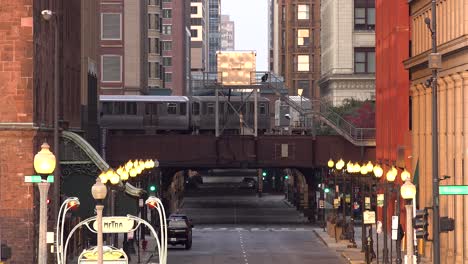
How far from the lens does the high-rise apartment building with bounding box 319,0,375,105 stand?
128 meters

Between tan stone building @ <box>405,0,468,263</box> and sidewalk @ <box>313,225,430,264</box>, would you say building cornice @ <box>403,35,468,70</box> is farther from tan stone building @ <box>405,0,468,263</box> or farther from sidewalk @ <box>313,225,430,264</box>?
sidewalk @ <box>313,225,430,264</box>

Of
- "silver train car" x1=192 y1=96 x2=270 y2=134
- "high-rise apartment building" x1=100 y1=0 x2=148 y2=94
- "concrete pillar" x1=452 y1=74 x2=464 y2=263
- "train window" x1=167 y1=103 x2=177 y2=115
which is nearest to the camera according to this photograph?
"concrete pillar" x1=452 y1=74 x2=464 y2=263

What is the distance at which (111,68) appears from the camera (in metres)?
120

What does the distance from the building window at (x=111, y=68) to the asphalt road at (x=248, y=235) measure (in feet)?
47.5

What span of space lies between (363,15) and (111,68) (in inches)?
1055

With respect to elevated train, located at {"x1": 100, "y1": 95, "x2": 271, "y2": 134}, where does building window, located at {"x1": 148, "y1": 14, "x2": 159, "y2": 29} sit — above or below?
above

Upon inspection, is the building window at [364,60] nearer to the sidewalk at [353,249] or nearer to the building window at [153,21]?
the sidewalk at [353,249]

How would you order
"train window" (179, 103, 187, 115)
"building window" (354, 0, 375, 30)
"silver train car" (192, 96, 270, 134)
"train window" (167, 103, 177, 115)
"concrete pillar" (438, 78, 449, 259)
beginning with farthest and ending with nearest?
1. "building window" (354, 0, 375, 30)
2. "silver train car" (192, 96, 270, 134)
3. "train window" (179, 103, 187, 115)
4. "train window" (167, 103, 177, 115)
5. "concrete pillar" (438, 78, 449, 259)

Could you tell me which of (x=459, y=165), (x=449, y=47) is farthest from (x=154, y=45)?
(x=459, y=165)

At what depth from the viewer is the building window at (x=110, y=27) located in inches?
4619

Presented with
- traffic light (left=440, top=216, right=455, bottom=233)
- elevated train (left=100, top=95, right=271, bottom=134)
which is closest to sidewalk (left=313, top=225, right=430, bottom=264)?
traffic light (left=440, top=216, right=455, bottom=233)

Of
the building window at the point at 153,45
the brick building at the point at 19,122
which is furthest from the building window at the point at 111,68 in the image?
the brick building at the point at 19,122

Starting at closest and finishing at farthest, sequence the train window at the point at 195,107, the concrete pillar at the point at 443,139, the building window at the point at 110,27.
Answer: the concrete pillar at the point at 443,139 < the train window at the point at 195,107 < the building window at the point at 110,27

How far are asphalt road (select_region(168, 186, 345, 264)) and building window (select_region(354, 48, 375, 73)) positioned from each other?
16.1 meters
